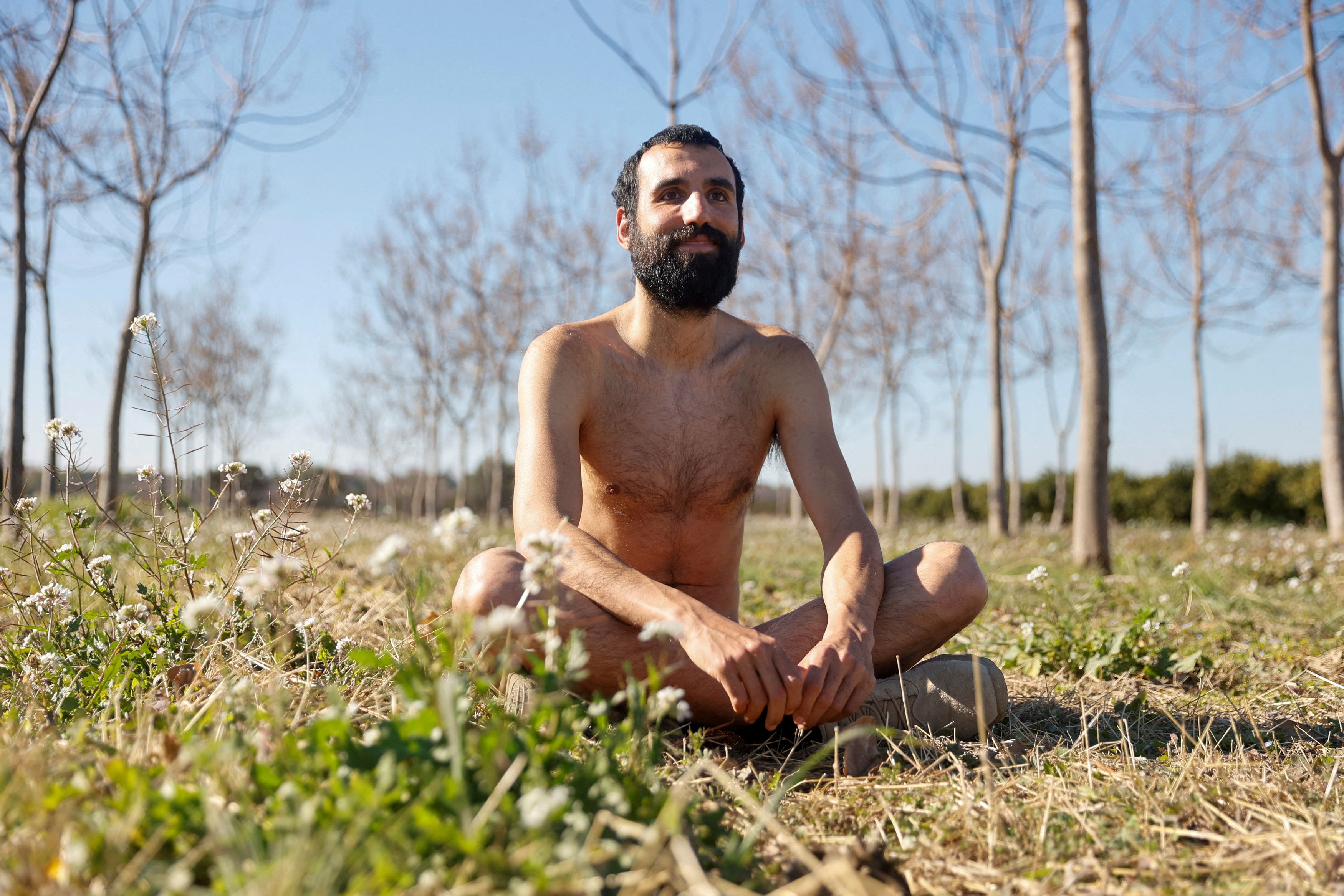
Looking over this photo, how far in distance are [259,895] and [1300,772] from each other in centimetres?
240

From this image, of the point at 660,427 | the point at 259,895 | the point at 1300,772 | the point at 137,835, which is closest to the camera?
the point at 259,895

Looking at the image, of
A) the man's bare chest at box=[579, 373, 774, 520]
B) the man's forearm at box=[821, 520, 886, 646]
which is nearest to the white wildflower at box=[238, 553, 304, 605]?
the man's forearm at box=[821, 520, 886, 646]

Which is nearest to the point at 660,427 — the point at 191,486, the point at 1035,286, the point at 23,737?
the point at 23,737

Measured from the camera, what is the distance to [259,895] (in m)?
0.96

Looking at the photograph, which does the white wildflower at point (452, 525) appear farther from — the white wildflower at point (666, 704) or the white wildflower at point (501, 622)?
the white wildflower at point (666, 704)

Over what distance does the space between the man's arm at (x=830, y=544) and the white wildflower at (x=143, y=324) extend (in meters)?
2.08

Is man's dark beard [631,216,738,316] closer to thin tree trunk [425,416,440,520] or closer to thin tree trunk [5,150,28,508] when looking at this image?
thin tree trunk [5,150,28,508]

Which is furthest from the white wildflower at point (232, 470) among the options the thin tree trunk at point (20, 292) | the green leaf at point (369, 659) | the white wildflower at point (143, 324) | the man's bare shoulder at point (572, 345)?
the thin tree trunk at point (20, 292)

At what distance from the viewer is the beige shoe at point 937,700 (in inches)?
102

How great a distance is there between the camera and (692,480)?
312 cm

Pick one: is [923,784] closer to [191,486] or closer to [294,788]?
[294,788]

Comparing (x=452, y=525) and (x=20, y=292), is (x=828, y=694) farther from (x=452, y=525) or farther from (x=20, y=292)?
(x=20, y=292)

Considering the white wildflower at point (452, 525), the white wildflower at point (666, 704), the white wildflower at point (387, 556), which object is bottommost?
the white wildflower at point (666, 704)

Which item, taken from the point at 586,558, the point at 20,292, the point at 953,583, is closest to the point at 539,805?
the point at 586,558
